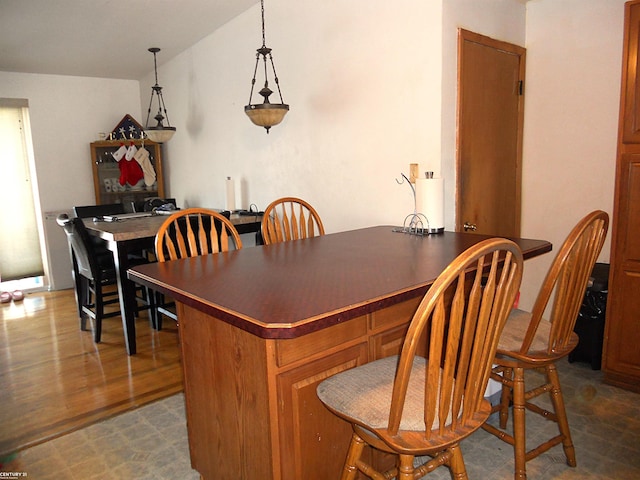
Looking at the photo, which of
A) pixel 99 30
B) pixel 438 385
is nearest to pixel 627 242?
pixel 438 385

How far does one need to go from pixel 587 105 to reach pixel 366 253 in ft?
5.87

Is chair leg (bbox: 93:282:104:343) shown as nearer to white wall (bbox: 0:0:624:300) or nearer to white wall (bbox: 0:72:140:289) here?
white wall (bbox: 0:0:624:300)

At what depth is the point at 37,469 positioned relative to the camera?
1.93 meters

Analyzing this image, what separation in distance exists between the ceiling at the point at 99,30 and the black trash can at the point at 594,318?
301 cm

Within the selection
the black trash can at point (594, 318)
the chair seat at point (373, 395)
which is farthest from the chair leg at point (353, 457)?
the black trash can at point (594, 318)

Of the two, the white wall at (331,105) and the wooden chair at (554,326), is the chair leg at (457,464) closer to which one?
the wooden chair at (554,326)

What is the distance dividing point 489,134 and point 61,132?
4546 mm

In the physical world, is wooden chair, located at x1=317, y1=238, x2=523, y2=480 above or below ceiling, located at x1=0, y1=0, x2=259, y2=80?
below

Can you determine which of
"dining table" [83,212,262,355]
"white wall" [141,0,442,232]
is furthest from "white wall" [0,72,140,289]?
"dining table" [83,212,262,355]

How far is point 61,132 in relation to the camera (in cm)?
511

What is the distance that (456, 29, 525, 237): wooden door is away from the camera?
255 centimetres

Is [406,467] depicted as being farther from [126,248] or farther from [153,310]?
[153,310]

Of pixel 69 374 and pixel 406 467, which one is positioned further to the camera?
pixel 69 374

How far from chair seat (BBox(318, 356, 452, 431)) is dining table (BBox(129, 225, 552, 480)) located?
0.08 m
